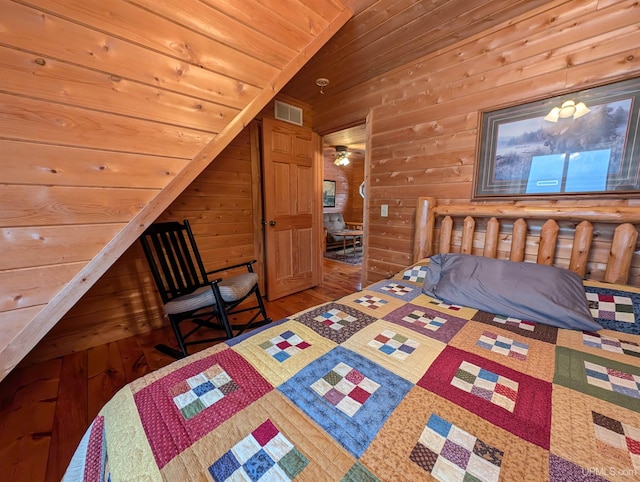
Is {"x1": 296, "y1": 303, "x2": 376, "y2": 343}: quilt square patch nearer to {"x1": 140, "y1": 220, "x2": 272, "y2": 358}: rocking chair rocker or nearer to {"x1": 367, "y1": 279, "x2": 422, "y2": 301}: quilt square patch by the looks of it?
{"x1": 367, "y1": 279, "x2": 422, "y2": 301}: quilt square patch

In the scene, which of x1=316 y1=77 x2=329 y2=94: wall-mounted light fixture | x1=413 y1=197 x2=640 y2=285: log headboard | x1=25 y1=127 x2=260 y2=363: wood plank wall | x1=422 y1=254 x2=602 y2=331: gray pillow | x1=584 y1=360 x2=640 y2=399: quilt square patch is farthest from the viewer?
x1=316 y1=77 x2=329 y2=94: wall-mounted light fixture

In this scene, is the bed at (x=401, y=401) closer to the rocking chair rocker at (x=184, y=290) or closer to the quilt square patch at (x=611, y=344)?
the quilt square patch at (x=611, y=344)

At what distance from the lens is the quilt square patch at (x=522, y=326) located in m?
1.02

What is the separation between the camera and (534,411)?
2.11 feet

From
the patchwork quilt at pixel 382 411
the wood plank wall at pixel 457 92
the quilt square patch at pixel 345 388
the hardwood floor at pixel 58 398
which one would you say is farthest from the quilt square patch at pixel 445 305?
the hardwood floor at pixel 58 398

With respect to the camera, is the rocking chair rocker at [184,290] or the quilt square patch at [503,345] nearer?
the quilt square patch at [503,345]

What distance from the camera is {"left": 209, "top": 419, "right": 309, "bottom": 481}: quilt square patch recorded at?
1.61ft

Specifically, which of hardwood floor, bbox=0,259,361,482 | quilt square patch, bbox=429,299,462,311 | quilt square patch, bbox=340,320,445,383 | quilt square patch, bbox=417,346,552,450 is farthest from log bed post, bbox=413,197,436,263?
hardwood floor, bbox=0,259,361,482

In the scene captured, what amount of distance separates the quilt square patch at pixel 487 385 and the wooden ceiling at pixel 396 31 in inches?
76.3

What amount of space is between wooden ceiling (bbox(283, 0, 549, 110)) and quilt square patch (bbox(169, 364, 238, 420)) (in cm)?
209

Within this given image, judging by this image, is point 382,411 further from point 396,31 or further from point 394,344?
point 396,31

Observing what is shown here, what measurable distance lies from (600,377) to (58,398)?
254cm

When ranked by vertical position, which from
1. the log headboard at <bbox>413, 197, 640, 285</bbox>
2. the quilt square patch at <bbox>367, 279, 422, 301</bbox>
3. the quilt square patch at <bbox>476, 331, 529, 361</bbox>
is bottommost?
the quilt square patch at <bbox>476, 331, 529, 361</bbox>

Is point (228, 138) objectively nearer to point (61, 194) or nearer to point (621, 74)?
point (61, 194)
